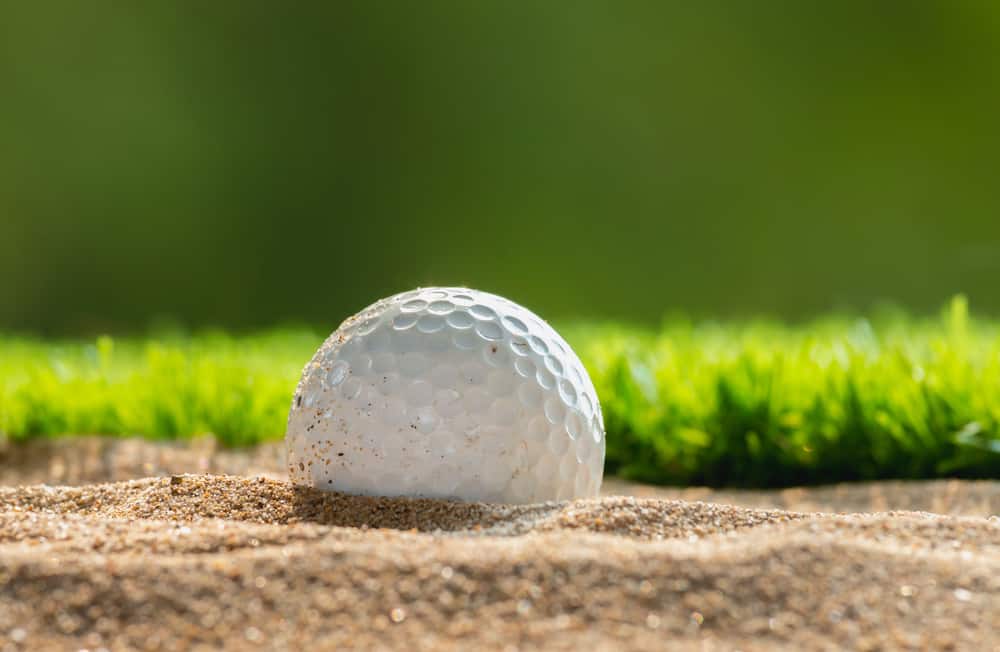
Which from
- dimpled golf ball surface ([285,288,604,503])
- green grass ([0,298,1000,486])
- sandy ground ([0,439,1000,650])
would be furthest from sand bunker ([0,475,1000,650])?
green grass ([0,298,1000,486])

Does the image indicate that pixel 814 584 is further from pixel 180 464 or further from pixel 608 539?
pixel 180 464

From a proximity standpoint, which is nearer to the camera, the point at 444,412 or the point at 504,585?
the point at 504,585

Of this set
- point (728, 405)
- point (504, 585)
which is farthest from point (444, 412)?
point (728, 405)

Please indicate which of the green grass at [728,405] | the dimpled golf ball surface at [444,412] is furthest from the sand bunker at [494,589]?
the green grass at [728,405]

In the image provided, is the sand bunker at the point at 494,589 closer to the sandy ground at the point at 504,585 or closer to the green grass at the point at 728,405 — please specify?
the sandy ground at the point at 504,585

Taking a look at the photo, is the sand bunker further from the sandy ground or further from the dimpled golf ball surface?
the dimpled golf ball surface

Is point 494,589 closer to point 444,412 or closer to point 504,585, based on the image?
point 504,585

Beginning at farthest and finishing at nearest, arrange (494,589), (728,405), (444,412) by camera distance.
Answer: (728,405), (444,412), (494,589)
